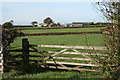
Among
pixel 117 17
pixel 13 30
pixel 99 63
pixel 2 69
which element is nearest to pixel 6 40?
pixel 13 30

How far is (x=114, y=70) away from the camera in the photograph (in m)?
4.71

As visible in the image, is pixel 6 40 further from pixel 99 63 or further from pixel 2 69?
pixel 99 63

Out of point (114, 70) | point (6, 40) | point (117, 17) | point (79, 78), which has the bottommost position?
point (79, 78)

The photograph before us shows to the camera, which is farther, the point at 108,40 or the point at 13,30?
the point at 13,30

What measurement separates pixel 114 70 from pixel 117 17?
136 cm

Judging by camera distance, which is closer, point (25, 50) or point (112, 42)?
point (112, 42)

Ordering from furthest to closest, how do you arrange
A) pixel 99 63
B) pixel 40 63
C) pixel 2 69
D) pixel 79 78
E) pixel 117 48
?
pixel 40 63 → pixel 2 69 → pixel 79 78 → pixel 99 63 → pixel 117 48

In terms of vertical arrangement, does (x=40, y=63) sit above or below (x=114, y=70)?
below

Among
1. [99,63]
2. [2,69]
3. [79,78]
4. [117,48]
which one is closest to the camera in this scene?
[117,48]

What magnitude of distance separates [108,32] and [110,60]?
724 mm

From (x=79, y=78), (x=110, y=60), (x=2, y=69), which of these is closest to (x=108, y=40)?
(x=110, y=60)

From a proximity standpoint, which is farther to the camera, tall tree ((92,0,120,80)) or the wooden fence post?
the wooden fence post

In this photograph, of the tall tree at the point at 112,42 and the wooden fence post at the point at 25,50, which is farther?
the wooden fence post at the point at 25,50

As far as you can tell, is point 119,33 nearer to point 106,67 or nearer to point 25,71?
point 106,67
